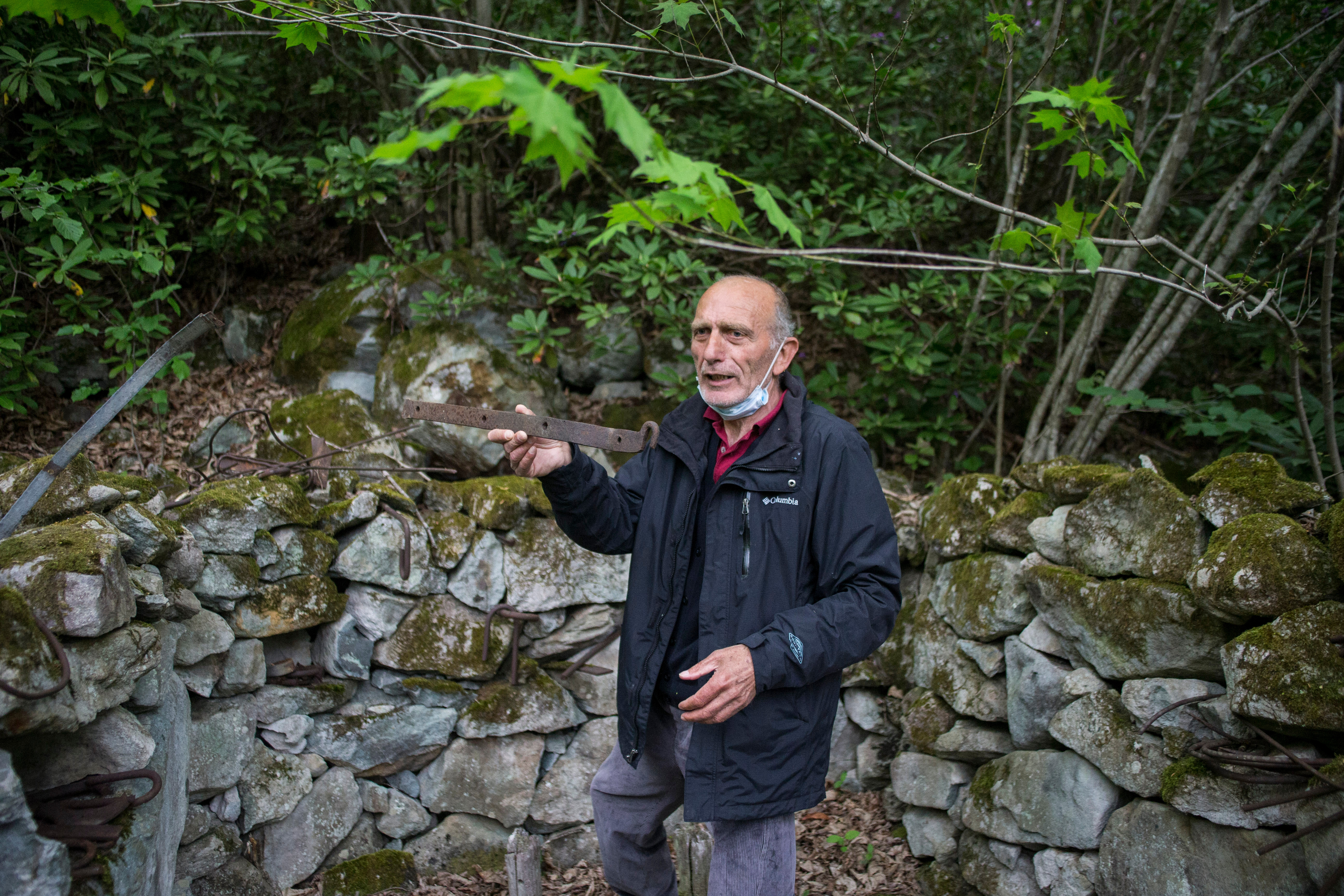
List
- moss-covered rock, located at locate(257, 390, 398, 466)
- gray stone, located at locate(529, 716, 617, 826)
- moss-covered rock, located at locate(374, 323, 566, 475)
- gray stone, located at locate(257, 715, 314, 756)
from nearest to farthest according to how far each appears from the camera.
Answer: gray stone, located at locate(257, 715, 314, 756) → gray stone, located at locate(529, 716, 617, 826) → moss-covered rock, located at locate(257, 390, 398, 466) → moss-covered rock, located at locate(374, 323, 566, 475)

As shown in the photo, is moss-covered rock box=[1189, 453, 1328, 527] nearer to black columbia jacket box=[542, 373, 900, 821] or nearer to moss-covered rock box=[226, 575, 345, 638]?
black columbia jacket box=[542, 373, 900, 821]

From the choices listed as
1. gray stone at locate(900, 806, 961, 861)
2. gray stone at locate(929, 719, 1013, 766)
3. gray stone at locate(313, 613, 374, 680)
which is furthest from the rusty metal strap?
gray stone at locate(900, 806, 961, 861)

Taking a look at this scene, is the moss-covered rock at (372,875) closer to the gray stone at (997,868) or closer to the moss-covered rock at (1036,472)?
the gray stone at (997,868)

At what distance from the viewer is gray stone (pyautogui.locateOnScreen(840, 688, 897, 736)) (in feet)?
12.2

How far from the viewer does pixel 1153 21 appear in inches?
174

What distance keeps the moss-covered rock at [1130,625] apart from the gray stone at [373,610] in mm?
2500

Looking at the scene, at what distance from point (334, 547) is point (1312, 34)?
498 centimetres

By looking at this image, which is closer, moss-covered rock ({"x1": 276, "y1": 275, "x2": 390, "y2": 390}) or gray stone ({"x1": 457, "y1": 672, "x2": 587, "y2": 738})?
gray stone ({"x1": 457, "y1": 672, "x2": 587, "y2": 738})

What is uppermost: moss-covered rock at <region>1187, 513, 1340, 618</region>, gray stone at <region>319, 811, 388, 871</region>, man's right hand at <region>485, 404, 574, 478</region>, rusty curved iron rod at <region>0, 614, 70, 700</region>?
man's right hand at <region>485, 404, 574, 478</region>

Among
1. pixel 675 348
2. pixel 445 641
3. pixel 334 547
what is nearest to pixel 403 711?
pixel 445 641

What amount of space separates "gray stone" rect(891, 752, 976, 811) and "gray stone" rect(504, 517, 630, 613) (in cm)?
136

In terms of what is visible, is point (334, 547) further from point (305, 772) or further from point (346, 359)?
point (346, 359)

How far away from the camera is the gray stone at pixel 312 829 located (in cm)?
321

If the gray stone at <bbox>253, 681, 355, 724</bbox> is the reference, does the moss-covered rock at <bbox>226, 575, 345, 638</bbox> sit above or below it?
above
